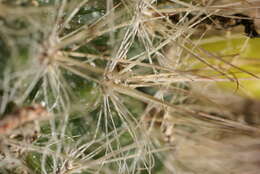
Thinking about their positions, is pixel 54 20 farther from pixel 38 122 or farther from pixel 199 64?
pixel 199 64

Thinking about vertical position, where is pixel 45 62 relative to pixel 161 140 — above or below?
above

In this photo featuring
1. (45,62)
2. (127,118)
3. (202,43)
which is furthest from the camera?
(202,43)

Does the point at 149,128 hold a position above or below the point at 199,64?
below

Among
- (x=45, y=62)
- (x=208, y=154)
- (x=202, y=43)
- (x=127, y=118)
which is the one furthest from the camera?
(x=208, y=154)

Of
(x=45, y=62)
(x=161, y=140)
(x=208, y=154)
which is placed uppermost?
(x=45, y=62)

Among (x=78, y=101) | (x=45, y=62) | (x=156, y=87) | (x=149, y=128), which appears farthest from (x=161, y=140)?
(x=45, y=62)

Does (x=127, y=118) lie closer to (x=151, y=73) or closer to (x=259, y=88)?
(x=151, y=73)

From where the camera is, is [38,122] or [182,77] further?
[182,77]

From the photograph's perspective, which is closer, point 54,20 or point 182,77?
point 54,20

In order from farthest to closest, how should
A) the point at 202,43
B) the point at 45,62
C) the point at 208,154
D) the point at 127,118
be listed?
the point at 208,154 < the point at 202,43 < the point at 127,118 < the point at 45,62
